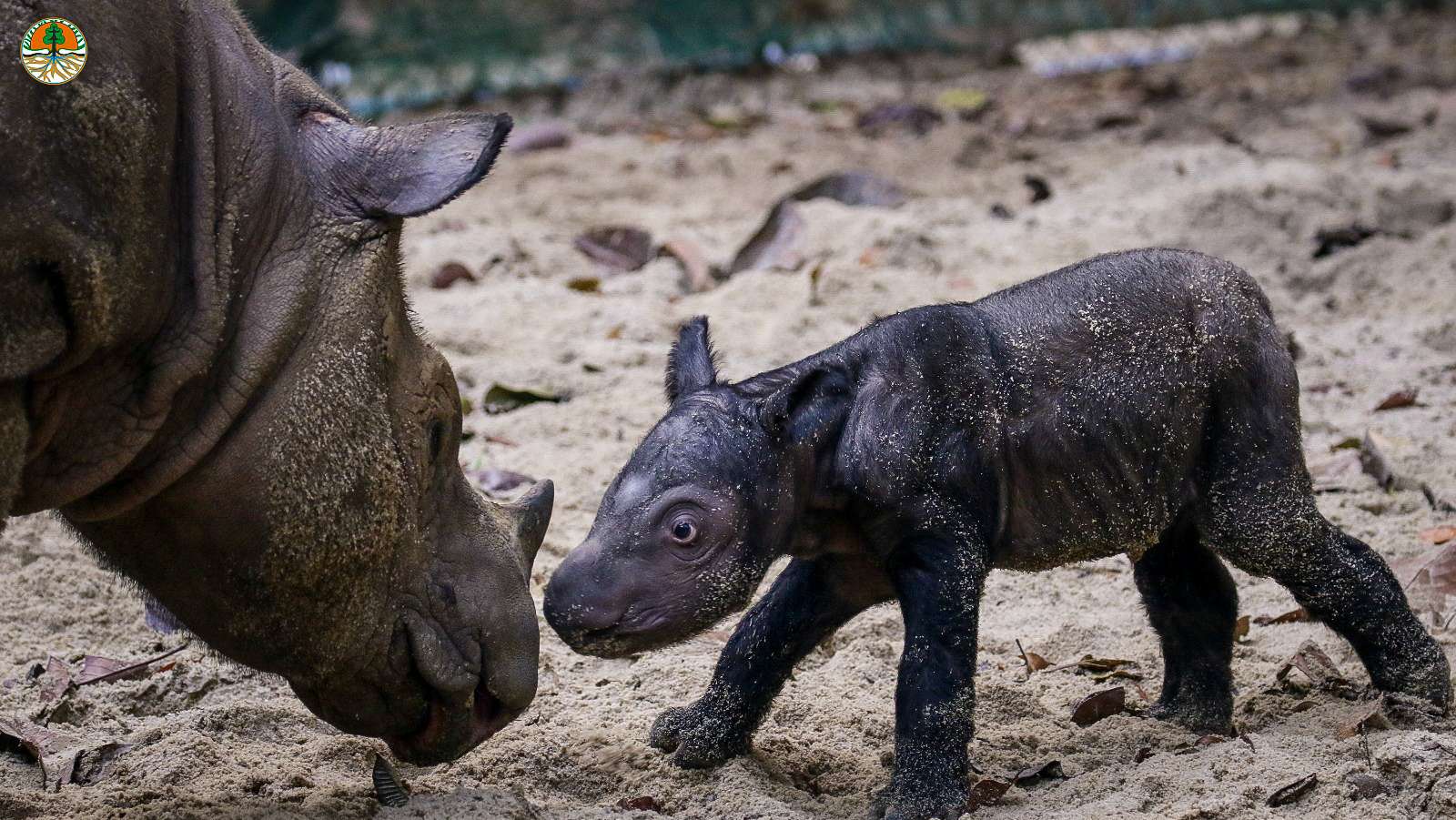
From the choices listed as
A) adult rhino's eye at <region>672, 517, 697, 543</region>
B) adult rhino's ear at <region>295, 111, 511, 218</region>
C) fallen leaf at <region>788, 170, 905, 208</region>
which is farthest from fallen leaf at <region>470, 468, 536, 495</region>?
fallen leaf at <region>788, 170, 905, 208</region>

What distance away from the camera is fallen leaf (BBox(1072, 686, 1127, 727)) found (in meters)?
4.12

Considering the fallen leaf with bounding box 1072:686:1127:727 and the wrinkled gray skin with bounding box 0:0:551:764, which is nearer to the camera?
the wrinkled gray skin with bounding box 0:0:551:764

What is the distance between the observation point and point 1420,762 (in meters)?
3.49

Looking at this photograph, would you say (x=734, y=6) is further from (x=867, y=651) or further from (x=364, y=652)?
(x=364, y=652)

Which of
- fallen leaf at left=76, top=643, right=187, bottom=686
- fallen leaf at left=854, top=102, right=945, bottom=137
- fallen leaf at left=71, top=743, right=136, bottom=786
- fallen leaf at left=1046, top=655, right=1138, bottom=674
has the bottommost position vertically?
fallen leaf at left=71, top=743, right=136, bottom=786

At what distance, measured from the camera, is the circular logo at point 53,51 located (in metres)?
2.81

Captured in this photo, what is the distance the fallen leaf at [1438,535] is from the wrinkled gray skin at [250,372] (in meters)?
2.66

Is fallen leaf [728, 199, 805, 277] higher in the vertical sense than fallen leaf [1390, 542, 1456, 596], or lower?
higher

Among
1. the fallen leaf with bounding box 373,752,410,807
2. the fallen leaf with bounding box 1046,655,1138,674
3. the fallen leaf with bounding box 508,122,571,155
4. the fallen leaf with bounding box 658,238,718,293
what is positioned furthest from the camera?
the fallen leaf with bounding box 508,122,571,155

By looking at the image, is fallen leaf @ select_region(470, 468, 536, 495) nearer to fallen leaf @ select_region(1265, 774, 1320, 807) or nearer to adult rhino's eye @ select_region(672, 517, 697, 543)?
adult rhino's eye @ select_region(672, 517, 697, 543)

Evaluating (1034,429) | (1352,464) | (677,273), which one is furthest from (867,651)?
(677,273)

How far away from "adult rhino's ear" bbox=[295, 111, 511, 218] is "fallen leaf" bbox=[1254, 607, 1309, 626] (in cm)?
252

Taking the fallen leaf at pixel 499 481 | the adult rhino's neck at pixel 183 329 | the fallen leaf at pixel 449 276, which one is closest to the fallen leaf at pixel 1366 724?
the adult rhino's neck at pixel 183 329

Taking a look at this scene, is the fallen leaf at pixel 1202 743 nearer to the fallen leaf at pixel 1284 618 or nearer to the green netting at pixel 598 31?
the fallen leaf at pixel 1284 618
